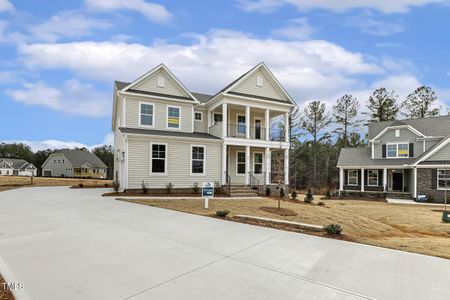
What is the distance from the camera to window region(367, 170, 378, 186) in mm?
29766

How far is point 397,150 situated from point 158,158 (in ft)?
76.3

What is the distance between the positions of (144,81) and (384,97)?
35.3 metres

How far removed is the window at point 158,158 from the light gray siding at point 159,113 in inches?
86.9

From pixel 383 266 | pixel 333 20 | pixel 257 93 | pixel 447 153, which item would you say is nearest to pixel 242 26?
pixel 333 20

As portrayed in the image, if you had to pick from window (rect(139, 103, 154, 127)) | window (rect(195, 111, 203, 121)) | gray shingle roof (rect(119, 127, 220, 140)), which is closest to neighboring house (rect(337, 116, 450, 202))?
window (rect(195, 111, 203, 121))

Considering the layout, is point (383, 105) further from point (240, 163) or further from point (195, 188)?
Result: point (195, 188)

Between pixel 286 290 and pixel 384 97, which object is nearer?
pixel 286 290

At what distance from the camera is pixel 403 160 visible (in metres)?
28.1

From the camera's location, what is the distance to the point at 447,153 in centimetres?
2462

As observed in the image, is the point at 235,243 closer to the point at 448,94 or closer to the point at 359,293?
the point at 359,293

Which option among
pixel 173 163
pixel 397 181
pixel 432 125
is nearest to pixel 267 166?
pixel 173 163

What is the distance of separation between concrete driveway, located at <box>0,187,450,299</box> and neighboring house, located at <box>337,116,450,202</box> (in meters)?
23.3

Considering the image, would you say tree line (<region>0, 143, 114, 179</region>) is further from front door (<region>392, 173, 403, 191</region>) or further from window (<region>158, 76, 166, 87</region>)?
front door (<region>392, 173, 403, 191</region>)

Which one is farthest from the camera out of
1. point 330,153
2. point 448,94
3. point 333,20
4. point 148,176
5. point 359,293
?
point 330,153
